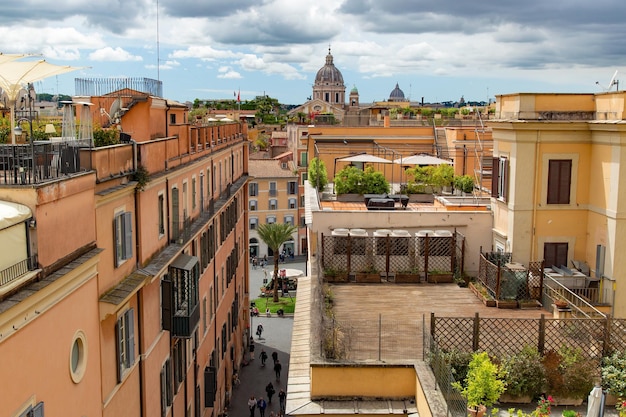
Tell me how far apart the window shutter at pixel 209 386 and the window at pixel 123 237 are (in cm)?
1127

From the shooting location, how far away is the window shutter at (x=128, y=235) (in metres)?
13.9

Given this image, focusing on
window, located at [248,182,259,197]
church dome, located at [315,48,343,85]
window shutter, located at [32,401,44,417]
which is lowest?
window, located at [248,182,259,197]

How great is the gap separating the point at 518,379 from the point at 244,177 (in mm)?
26313

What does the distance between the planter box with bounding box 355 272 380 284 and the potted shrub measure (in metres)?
6.90

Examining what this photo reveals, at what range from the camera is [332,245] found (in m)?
19.5

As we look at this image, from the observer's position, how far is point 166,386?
17922 millimetres

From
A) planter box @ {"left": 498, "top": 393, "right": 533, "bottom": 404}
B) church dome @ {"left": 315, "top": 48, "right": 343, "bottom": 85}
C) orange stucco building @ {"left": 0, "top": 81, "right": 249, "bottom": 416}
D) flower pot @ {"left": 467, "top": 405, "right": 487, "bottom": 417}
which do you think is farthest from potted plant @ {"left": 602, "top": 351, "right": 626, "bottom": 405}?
church dome @ {"left": 315, "top": 48, "right": 343, "bottom": 85}

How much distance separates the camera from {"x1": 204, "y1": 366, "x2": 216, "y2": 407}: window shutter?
24.4 meters

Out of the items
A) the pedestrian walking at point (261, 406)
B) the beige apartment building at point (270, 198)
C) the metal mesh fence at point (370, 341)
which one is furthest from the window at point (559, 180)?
the beige apartment building at point (270, 198)

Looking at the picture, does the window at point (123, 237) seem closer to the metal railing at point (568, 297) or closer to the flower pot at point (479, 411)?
the flower pot at point (479, 411)

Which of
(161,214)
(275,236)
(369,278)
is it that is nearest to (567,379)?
(369,278)

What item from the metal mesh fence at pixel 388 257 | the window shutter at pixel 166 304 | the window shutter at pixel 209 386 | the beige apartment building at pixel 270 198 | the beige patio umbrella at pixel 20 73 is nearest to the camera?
the beige patio umbrella at pixel 20 73

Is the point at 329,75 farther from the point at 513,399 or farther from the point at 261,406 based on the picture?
the point at 513,399

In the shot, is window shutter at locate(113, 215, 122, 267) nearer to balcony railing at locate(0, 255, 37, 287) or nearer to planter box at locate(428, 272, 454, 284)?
balcony railing at locate(0, 255, 37, 287)
